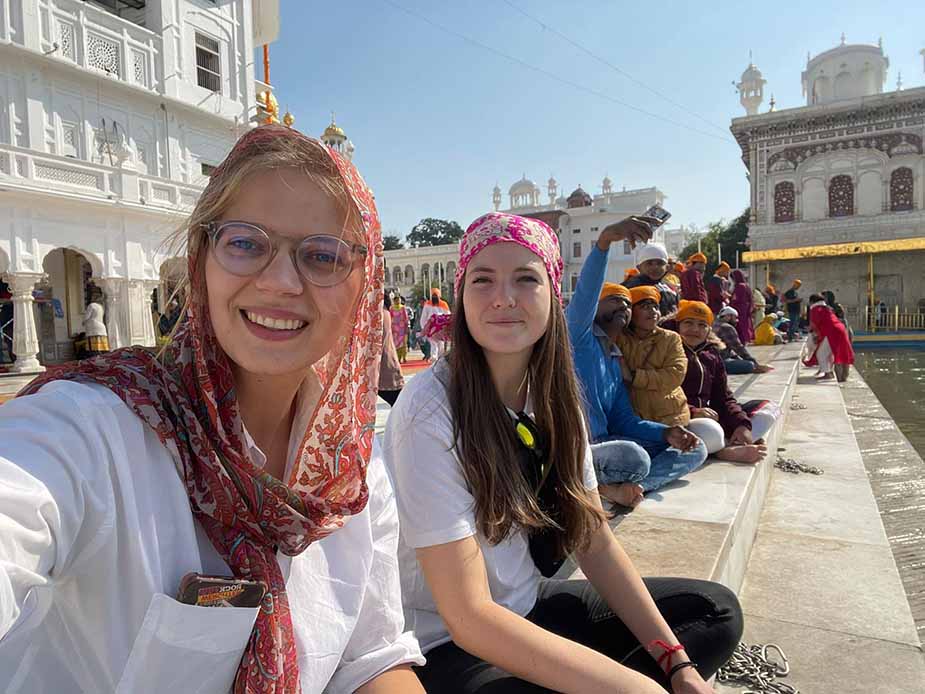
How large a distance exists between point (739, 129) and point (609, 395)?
29.5 meters

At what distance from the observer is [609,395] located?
3057mm

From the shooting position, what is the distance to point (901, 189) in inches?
978

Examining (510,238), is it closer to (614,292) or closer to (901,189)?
(614,292)

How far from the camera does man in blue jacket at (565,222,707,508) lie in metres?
2.71

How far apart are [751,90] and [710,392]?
3052 centimetres

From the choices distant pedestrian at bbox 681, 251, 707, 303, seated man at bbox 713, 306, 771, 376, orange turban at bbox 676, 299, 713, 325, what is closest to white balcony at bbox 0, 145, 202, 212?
distant pedestrian at bbox 681, 251, 707, 303

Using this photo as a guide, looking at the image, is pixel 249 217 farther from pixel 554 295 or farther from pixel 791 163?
pixel 791 163

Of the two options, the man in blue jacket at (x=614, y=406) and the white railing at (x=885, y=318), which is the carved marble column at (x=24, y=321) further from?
the white railing at (x=885, y=318)

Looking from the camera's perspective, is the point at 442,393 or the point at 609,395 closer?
the point at 442,393

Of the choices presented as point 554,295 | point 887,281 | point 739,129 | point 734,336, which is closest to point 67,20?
Result: point 734,336

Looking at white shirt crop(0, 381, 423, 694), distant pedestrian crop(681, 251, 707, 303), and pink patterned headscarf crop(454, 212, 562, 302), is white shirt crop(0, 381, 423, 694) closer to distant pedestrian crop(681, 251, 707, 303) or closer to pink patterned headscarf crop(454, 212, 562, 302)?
pink patterned headscarf crop(454, 212, 562, 302)

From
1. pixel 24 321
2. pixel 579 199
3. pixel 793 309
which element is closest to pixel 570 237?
pixel 579 199

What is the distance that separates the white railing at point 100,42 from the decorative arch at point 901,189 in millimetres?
28256

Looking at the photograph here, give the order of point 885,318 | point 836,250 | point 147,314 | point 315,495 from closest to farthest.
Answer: point 315,495 < point 147,314 < point 885,318 < point 836,250
